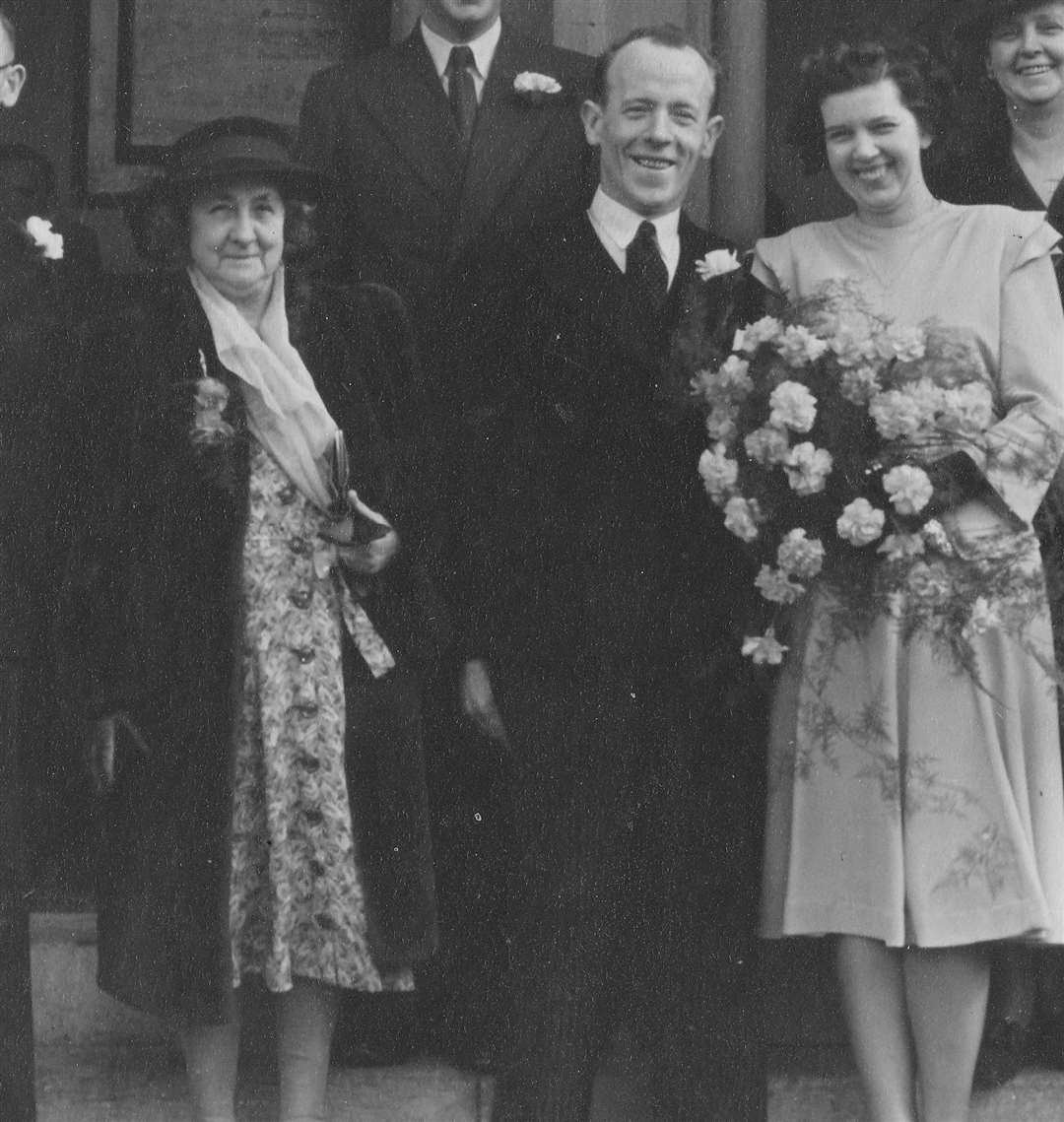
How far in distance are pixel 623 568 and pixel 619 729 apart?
0.98 ft

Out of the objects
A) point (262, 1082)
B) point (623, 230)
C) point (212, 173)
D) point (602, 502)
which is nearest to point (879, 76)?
point (623, 230)

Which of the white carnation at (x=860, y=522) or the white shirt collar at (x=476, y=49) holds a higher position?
the white shirt collar at (x=476, y=49)

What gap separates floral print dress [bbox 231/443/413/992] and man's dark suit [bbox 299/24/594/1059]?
313 millimetres

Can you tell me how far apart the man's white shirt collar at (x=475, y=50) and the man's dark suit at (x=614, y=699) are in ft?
1.95

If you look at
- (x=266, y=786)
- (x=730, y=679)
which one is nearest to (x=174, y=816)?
(x=266, y=786)

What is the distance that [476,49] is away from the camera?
4844 millimetres

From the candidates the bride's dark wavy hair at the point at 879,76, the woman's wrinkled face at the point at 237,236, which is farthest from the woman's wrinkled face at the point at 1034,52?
the woman's wrinkled face at the point at 237,236

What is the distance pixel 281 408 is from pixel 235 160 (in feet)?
1.54

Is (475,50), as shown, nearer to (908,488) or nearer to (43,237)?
(43,237)

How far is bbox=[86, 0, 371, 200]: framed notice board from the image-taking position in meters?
5.83

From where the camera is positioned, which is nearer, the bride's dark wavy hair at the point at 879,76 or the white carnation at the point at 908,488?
the white carnation at the point at 908,488

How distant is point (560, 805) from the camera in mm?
4277

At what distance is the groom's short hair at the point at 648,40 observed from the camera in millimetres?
4402

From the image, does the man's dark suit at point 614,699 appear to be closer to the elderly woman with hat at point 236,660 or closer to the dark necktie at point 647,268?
the dark necktie at point 647,268
